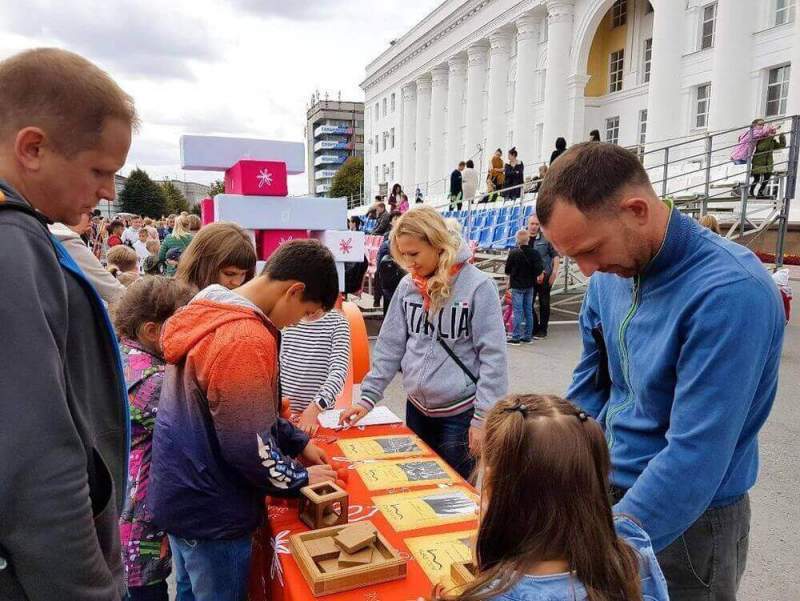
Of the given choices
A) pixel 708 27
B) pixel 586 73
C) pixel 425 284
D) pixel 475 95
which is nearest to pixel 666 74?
pixel 708 27

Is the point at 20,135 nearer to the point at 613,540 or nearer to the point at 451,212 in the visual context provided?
the point at 613,540

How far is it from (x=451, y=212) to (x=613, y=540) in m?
16.9

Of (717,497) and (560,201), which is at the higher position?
(560,201)

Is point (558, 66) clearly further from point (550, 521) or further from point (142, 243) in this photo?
point (550, 521)

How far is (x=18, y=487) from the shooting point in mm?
922

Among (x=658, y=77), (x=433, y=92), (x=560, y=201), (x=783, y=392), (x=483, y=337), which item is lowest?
(x=783, y=392)

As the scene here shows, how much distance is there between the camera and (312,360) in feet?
9.80

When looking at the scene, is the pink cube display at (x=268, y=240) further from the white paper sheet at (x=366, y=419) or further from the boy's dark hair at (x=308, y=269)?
the boy's dark hair at (x=308, y=269)

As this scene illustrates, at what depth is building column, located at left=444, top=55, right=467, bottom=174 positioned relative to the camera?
1302 inches

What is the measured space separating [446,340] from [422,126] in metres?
37.5

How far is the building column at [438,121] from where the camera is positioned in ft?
A: 117

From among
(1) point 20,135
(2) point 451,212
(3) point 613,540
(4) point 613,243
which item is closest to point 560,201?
(4) point 613,243

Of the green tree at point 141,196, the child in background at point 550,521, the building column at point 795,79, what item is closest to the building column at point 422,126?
the building column at point 795,79

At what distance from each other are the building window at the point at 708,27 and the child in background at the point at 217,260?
65.1ft
